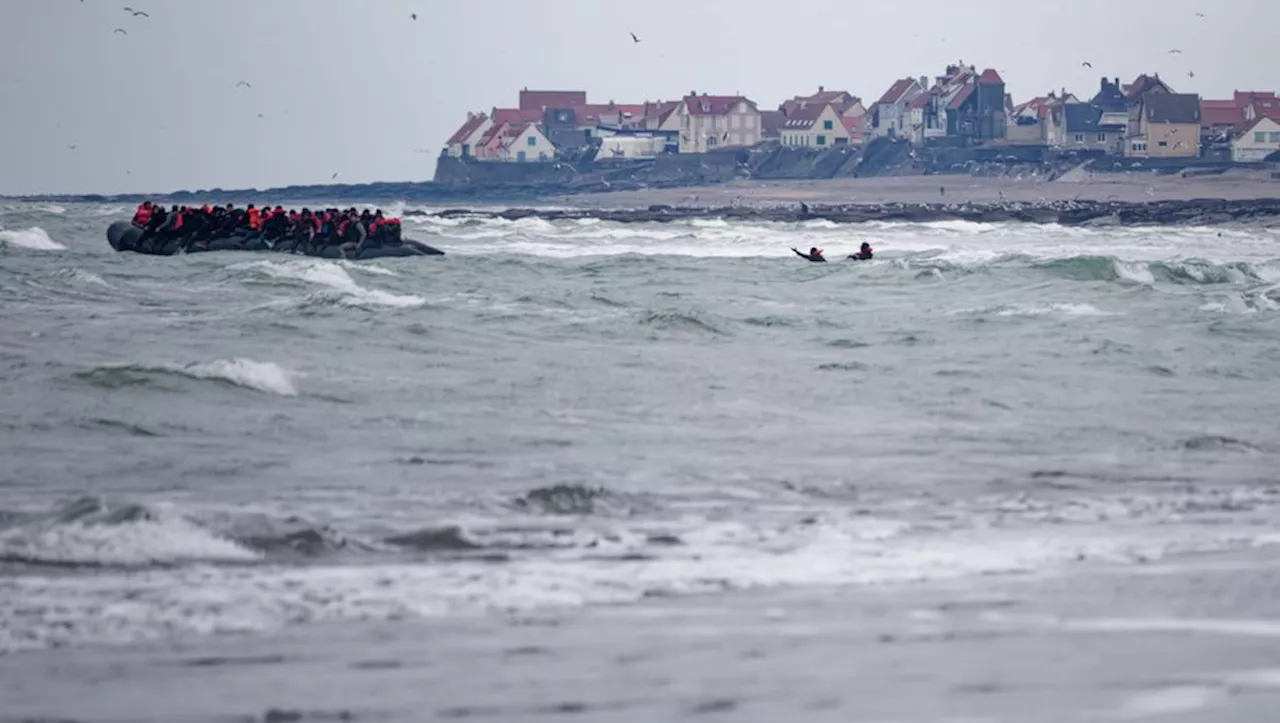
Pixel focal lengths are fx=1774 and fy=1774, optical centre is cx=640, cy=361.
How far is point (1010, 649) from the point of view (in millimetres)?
7305

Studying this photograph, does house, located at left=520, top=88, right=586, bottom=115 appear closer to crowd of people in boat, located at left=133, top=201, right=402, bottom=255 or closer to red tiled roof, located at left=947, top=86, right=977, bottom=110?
red tiled roof, located at left=947, top=86, right=977, bottom=110

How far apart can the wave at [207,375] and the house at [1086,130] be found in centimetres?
12761

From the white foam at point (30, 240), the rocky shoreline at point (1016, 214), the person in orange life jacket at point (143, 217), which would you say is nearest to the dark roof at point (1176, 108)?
the rocky shoreline at point (1016, 214)

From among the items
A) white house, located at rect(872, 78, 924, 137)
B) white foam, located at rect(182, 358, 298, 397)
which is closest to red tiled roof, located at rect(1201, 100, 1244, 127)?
white house, located at rect(872, 78, 924, 137)

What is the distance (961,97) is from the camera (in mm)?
146375

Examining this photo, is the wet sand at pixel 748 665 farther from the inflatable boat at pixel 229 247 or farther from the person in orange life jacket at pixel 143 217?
the person in orange life jacket at pixel 143 217

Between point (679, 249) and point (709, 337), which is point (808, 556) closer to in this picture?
point (709, 337)

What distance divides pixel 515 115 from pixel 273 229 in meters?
131

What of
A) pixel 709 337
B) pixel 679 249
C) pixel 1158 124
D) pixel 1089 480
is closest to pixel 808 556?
pixel 1089 480

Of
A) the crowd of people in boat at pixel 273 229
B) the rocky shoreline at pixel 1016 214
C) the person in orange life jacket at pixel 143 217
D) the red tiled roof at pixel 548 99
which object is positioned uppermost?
the red tiled roof at pixel 548 99

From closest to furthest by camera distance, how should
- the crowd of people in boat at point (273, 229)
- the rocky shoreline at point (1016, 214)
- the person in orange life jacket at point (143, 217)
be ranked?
1. the crowd of people in boat at point (273, 229)
2. the person in orange life jacket at point (143, 217)
3. the rocky shoreline at point (1016, 214)

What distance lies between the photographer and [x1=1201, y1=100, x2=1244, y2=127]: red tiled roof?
454 feet

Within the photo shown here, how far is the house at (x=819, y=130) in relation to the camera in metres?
156

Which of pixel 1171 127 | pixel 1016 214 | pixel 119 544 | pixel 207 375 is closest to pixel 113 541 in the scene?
pixel 119 544
